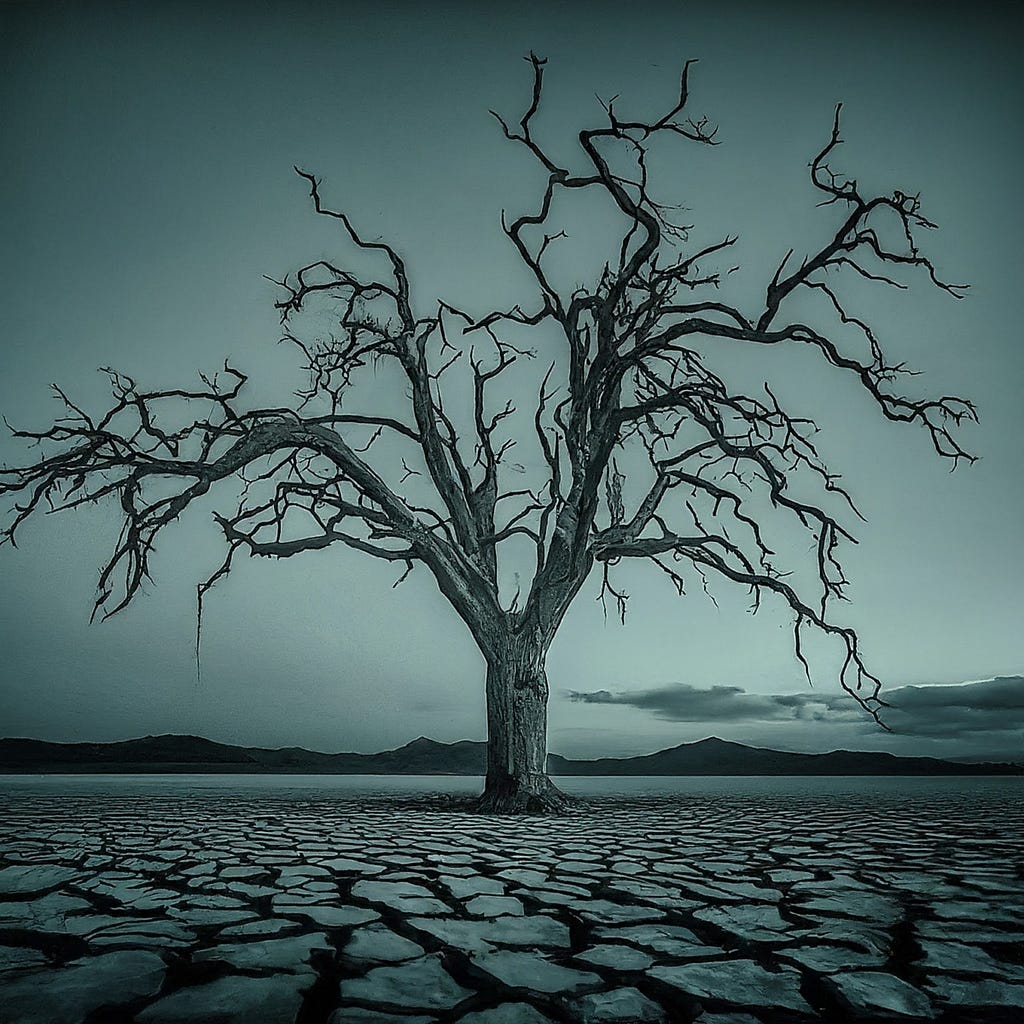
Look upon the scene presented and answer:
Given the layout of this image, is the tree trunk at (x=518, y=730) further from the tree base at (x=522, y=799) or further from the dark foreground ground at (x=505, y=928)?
the dark foreground ground at (x=505, y=928)

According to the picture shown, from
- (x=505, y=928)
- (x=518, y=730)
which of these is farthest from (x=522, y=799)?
(x=505, y=928)

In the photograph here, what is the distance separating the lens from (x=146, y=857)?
446 centimetres

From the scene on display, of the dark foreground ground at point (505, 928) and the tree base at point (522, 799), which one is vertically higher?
the tree base at point (522, 799)

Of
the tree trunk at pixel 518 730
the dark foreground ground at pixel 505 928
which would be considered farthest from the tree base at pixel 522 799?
the dark foreground ground at pixel 505 928

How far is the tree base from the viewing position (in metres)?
8.36

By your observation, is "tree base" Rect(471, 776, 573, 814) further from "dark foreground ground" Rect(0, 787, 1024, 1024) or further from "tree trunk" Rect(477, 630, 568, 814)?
"dark foreground ground" Rect(0, 787, 1024, 1024)

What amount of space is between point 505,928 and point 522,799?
5812 millimetres

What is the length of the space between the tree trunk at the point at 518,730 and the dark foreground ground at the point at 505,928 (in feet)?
9.34

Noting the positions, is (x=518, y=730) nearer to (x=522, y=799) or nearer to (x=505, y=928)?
(x=522, y=799)

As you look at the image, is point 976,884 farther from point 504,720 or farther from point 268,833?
point 504,720

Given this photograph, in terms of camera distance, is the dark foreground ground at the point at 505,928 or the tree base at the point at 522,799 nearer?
the dark foreground ground at the point at 505,928

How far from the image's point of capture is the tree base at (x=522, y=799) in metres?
8.36

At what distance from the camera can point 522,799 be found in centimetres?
844

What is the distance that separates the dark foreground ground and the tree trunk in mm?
2846
